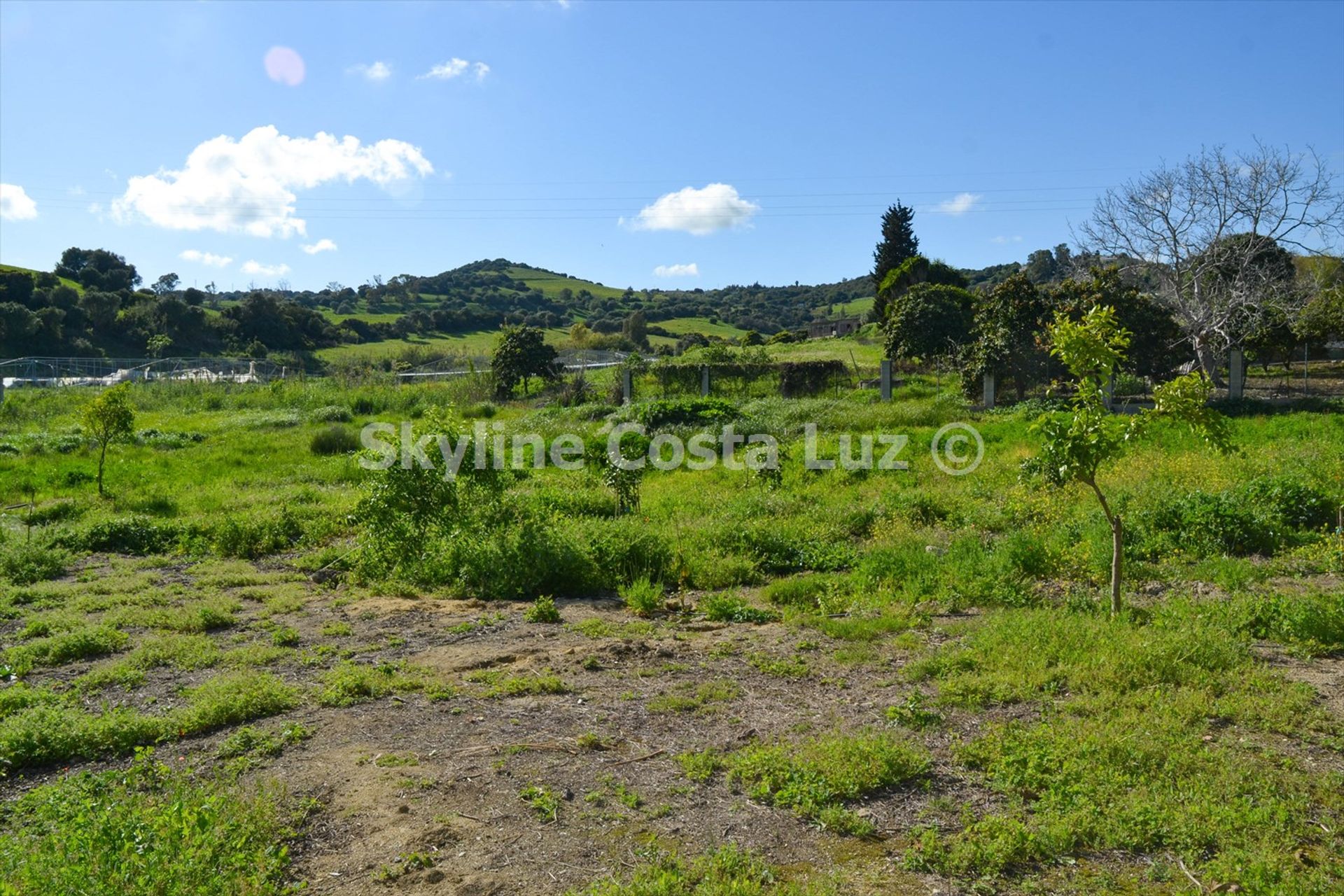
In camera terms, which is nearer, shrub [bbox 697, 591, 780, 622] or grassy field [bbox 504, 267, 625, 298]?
shrub [bbox 697, 591, 780, 622]

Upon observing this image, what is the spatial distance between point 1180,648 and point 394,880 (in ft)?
17.6

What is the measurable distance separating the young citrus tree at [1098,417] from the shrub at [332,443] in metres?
16.0

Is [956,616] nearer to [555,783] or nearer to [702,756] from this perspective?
[702,756]

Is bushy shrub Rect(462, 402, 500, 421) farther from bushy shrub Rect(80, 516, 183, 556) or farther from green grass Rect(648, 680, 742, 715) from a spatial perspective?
green grass Rect(648, 680, 742, 715)

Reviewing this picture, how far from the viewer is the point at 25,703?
595 cm

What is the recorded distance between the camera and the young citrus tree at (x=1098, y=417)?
7.16 m

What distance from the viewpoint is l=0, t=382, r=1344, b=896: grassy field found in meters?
3.91

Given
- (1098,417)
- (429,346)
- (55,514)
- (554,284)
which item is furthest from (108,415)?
(554,284)

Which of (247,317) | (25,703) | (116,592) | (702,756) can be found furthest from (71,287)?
(702,756)

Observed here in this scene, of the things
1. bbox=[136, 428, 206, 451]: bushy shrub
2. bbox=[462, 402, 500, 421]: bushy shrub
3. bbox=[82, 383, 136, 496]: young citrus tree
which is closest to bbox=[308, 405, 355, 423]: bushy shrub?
bbox=[136, 428, 206, 451]: bushy shrub

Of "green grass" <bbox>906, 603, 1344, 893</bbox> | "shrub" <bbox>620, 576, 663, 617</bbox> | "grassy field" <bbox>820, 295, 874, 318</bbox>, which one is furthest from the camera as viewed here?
"grassy field" <bbox>820, 295, 874, 318</bbox>

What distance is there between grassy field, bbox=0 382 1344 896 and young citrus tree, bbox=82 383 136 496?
2377 mm

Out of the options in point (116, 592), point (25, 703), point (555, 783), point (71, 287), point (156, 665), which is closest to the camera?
point (555, 783)

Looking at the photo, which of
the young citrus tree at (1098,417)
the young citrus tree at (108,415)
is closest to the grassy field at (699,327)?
the young citrus tree at (108,415)
